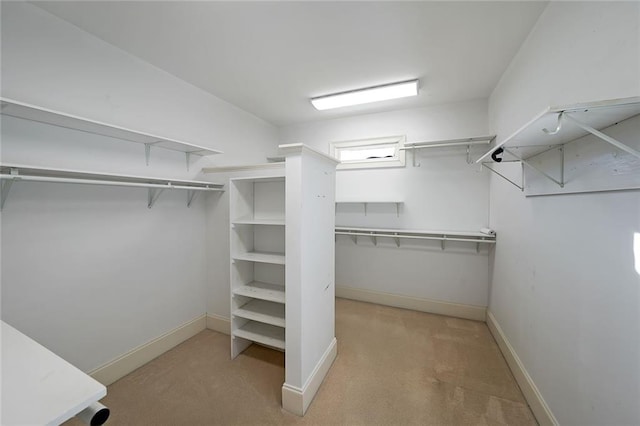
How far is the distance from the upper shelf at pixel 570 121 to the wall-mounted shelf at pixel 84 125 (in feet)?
8.03

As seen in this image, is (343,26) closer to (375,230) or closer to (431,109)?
(431,109)

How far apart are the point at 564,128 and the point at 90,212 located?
120 inches

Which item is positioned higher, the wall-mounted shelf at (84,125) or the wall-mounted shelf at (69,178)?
the wall-mounted shelf at (84,125)

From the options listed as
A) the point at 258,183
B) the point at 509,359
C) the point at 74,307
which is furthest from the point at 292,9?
the point at 509,359

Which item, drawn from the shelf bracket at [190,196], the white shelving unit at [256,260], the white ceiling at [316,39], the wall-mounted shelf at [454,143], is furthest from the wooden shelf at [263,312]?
the wall-mounted shelf at [454,143]

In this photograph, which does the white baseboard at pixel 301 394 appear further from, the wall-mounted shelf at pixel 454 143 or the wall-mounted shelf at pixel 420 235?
the wall-mounted shelf at pixel 454 143

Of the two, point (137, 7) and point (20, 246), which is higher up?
point (137, 7)

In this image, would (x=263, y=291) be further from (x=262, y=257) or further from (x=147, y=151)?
(x=147, y=151)

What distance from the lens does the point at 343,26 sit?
5.60ft

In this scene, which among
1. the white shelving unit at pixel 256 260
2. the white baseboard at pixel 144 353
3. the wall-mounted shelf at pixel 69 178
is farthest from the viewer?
the white shelving unit at pixel 256 260

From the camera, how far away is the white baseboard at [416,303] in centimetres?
294

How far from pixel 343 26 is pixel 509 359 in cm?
309

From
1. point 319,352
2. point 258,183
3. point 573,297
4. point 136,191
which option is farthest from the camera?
point 258,183

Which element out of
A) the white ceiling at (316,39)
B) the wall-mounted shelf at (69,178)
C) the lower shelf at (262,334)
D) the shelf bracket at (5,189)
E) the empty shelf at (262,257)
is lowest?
the lower shelf at (262,334)
